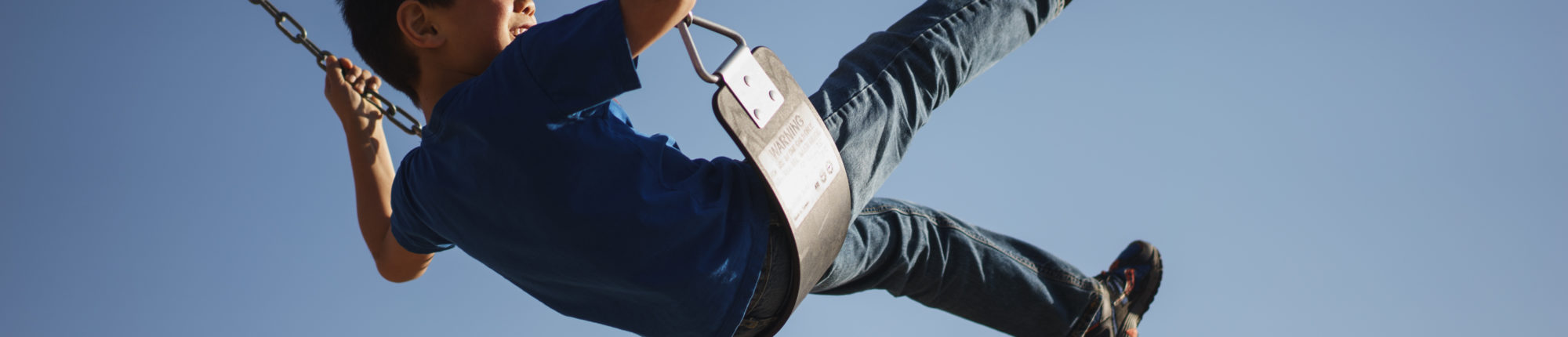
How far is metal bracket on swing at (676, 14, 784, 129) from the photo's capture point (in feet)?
4.10

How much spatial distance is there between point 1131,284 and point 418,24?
4.32 ft

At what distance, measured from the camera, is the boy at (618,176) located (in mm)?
1256

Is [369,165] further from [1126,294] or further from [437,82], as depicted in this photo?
[1126,294]

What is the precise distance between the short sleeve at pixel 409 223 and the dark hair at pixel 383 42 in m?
0.14

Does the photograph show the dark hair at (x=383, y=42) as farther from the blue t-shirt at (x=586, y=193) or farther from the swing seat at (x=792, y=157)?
the swing seat at (x=792, y=157)

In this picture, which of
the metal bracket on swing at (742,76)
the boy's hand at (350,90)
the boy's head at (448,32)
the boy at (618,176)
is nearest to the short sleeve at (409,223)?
the boy at (618,176)

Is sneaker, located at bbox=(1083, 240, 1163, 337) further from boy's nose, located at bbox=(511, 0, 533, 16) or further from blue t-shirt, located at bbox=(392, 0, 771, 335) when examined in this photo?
boy's nose, located at bbox=(511, 0, 533, 16)

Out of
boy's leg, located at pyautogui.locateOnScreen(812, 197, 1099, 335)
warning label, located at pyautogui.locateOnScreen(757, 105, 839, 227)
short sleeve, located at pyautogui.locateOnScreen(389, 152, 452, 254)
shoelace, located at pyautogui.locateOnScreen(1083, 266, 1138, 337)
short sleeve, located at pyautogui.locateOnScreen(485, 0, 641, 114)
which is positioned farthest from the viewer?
shoelace, located at pyautogui.locateOnScreen(1083, 266, 1138, 337)

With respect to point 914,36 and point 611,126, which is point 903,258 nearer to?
point 914,36

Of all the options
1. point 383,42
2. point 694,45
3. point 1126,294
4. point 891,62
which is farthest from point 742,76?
point 1126,294

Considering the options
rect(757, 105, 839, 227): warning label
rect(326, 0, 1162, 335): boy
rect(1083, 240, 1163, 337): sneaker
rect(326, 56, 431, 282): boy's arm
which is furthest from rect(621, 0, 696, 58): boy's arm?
rect(1083, 240, 1163, 337): sneaker

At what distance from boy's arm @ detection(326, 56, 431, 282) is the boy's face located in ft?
1.25

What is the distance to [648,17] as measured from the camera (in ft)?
4.00

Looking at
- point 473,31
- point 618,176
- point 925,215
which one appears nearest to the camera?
point 618,176
